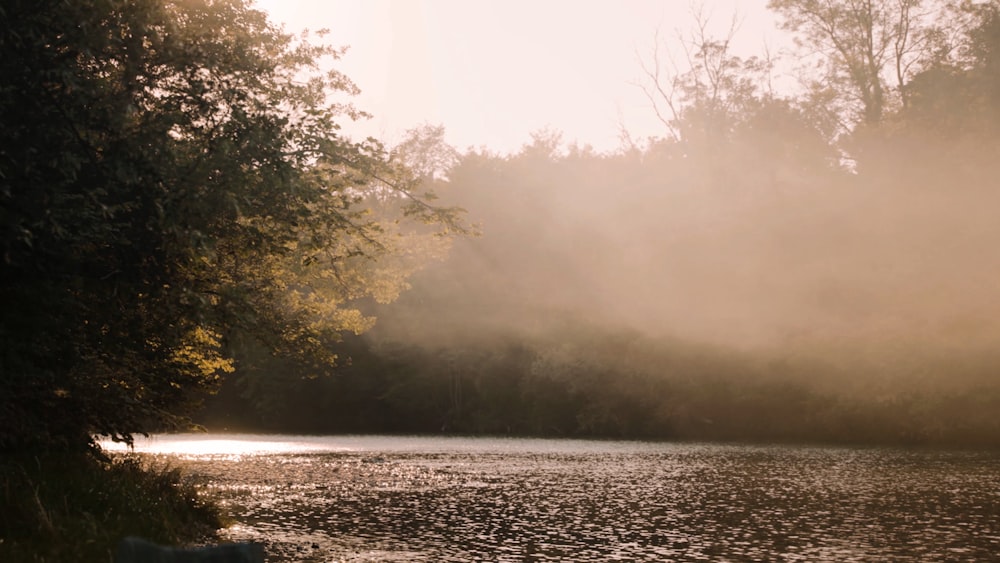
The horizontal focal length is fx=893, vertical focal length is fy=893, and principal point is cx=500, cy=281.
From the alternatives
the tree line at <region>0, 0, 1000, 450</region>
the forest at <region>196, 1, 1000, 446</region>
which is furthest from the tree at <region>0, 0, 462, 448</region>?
the forest at <region>196, 1, 1000, 446</region>

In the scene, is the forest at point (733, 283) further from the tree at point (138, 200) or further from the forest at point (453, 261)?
the tree at point (138, 200)

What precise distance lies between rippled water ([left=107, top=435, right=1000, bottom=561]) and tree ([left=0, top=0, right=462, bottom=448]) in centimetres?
552

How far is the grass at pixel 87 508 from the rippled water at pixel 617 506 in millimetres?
1764

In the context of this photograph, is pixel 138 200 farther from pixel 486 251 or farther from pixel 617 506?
pixel 486 251

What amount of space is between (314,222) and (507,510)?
12.5 meters

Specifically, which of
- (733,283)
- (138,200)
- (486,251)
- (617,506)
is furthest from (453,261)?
(138,200)

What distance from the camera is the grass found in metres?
16.3

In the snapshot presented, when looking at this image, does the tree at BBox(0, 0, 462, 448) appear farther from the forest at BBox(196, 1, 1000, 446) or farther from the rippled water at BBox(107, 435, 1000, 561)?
the forest at BBox(196, 1, 1000, 446)

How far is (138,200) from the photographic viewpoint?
19.0 metres

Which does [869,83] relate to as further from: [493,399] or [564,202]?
[493,399]

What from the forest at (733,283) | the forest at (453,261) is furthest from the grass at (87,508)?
the forest at (733,283)

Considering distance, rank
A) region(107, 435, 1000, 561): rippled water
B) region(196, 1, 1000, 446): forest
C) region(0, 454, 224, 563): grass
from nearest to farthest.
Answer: region(0, 454, 224, 563): grass
region(107, 435, 1000, 561): rippled water
region(196, 1, 1000, 446): forest

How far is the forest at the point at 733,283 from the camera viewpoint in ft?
241

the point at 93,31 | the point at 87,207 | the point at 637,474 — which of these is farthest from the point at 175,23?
the point at 637,474
